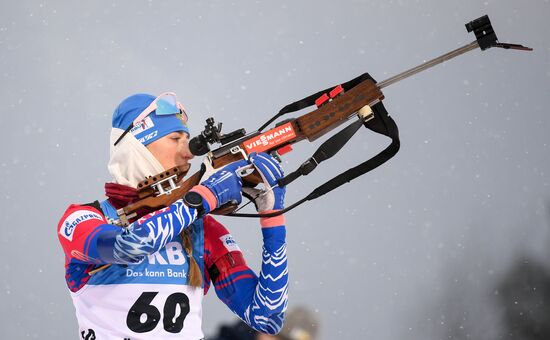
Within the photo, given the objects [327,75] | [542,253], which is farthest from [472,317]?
[327,75]

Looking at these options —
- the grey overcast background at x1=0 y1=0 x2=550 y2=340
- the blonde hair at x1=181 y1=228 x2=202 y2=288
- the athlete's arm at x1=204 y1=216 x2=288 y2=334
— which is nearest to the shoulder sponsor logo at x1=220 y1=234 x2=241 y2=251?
the athlete's arm at x1=204 y1=216 x2=288 y2=334

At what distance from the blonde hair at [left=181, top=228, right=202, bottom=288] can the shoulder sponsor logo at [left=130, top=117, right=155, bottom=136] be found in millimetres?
303

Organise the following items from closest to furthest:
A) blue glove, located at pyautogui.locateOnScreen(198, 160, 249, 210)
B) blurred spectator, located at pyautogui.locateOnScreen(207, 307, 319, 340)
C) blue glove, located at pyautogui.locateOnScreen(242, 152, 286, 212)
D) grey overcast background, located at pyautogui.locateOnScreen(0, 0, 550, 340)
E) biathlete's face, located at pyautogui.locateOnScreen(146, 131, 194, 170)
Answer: blue glove, located at pyautogui.locateOnScreen(198, 160, 249, 210), blue glove, located at pyautogui.locateOnScreen(242, 152, 286, 212), biathlete's face, located at pyautogui.locateOnScreen(146, 131, 194, 170), blurred spectator, located at pyautogui.locateOnScreen(207, 307, 319, 340), grey overcast background, located at pyautogui.locateOnScreen(0, 0, 550, 340)

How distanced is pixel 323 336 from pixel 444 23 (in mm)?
1743

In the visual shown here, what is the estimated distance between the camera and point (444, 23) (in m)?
3.74

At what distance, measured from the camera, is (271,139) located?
1.90m

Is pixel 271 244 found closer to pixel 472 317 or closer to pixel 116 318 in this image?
pixel 116 318

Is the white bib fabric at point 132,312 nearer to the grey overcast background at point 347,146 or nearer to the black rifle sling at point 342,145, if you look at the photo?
the black rifle sling at point 342,145

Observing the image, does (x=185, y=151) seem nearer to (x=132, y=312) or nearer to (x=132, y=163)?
(x=132, y=163)

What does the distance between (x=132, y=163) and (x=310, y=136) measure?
48cm

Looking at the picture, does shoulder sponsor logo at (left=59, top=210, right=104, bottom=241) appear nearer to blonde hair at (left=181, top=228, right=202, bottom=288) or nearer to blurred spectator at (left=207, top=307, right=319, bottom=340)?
blonde hair at (left=181, top=228, right=202, bottom=288)

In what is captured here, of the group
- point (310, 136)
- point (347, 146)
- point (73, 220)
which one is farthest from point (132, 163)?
point (347, 146)

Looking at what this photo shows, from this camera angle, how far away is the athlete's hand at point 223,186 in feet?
5.52

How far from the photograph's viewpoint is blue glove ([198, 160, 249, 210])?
1.69m
